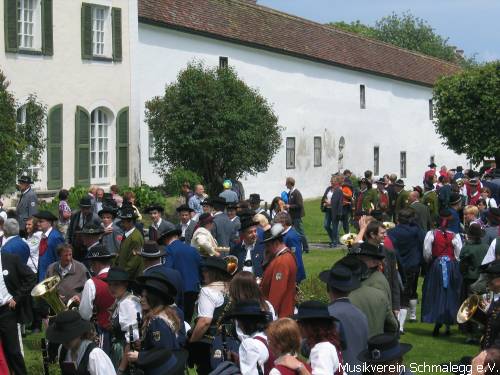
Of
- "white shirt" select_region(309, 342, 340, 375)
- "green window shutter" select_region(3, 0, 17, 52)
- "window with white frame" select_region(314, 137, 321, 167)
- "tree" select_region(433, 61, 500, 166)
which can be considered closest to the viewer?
"white shirt" select_region(309, 342, 340, 375)

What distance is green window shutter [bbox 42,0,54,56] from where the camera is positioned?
89.4 feet

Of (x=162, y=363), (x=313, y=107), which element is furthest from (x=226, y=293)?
(x=313, y=107)

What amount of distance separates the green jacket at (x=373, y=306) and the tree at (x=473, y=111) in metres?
32.3

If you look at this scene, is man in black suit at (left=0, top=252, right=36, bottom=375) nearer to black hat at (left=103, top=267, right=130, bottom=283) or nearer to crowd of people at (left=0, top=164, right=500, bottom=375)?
crowd of people at (left=0, top=164, right=500, bottom=375)

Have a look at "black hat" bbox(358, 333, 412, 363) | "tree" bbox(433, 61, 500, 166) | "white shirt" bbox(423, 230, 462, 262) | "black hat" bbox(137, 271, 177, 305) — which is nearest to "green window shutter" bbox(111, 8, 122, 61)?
"tree" bbox(433, 61, 500, 166)

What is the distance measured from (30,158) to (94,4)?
6.66m

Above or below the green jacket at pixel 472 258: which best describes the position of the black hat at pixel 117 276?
above

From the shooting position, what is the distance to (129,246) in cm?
1268

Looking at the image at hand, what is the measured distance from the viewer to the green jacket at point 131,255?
40.3 feet

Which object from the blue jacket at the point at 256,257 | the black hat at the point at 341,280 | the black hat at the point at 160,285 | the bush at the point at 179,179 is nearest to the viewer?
the black hat at the point at 160,285

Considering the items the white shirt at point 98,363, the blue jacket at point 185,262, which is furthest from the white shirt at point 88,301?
the blue jacket at point 185,262

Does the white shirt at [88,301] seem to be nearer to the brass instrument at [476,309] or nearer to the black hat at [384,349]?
the black hat at [384,349]

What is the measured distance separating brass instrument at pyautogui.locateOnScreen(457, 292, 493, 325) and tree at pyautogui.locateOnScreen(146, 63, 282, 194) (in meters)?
19.0

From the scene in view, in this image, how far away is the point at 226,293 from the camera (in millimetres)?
8977
